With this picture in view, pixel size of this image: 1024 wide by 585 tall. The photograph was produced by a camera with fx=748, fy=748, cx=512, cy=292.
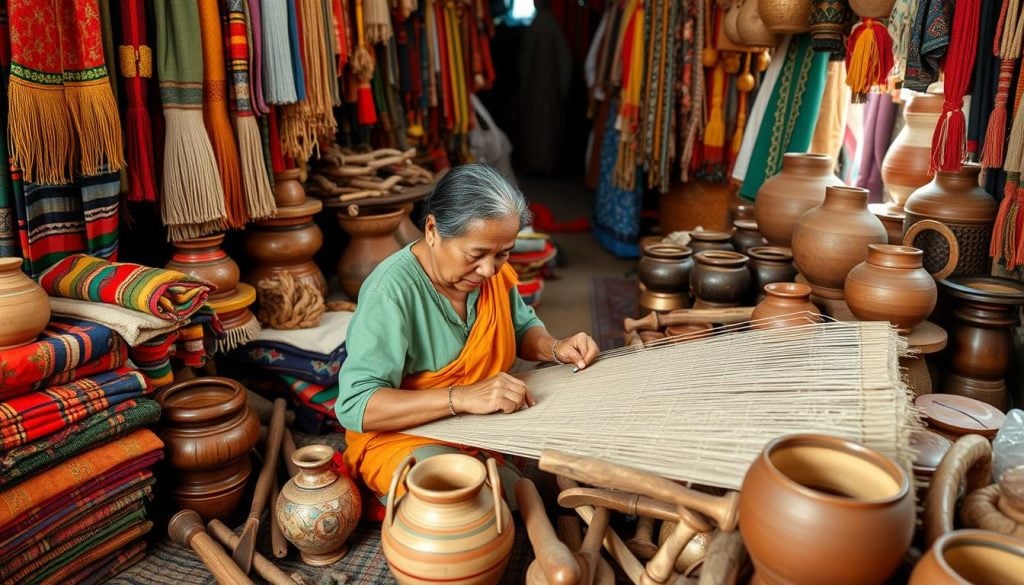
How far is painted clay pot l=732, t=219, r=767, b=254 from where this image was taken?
11.9 feet

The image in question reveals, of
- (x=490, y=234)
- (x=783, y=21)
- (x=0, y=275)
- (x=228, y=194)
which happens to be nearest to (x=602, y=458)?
(x=490, y=234)

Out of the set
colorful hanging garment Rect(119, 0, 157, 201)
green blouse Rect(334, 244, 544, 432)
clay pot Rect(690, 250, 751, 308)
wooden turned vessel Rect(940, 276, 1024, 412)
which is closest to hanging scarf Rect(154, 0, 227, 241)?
colorful hanging garment Rect(119, 0, 157, 201)

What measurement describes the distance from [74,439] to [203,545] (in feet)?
1.49

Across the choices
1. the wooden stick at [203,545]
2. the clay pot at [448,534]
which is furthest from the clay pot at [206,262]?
the clay pot at [448,534]

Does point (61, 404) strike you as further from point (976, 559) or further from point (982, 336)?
point (982, 336)

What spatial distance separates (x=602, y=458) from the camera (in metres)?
1.59

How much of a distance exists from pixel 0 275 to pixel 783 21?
330 centimetres

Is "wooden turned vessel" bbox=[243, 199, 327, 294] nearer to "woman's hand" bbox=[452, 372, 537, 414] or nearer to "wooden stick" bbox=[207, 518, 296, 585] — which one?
"wooden stick" bbox=[207, 518, 296, 585]

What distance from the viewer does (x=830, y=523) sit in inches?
46.2

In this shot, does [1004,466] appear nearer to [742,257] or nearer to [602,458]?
[602,458]

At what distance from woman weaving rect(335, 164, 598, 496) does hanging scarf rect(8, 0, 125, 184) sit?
1029 mm

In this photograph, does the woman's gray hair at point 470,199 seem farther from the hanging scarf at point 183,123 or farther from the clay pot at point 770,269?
the clay pot at point 770,269

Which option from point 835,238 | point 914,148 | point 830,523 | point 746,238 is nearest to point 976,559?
point 830,523

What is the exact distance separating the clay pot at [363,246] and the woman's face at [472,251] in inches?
62.9
